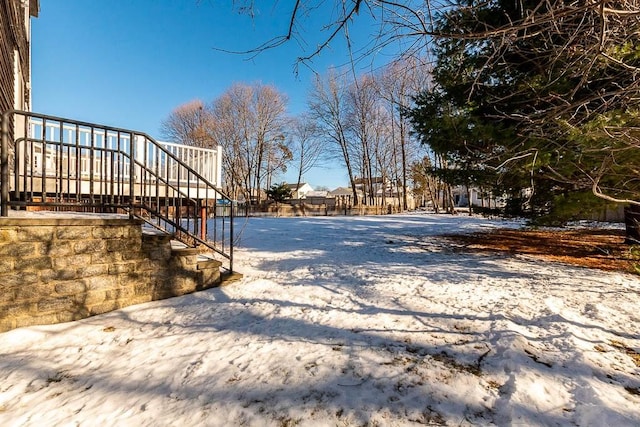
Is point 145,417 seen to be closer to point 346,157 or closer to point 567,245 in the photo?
point 567,245

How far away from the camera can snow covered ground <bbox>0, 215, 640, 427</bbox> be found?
1.74 m

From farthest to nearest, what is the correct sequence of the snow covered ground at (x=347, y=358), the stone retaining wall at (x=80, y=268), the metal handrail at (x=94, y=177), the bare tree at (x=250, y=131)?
the bare tree at (x=250, y=131) < the metal handrail at (x=94, y=177) < the stone retaining wall at (x=80, y=268) < the snow covered ground at (x=347, y=358)

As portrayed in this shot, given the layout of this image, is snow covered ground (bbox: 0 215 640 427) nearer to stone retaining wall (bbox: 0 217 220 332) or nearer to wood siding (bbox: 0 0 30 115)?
stone retaining wall (bbox: 0 217 220 332)

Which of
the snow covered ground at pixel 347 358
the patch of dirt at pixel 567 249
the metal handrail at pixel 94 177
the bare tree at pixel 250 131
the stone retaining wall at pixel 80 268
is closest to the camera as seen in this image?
the snow covered ground at pixel 347 358

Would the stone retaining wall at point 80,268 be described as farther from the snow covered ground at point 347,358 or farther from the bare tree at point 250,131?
the bare tree at point 250,131

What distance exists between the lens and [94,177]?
552 cm

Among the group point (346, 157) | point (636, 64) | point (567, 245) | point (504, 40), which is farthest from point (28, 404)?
point (346, 157)

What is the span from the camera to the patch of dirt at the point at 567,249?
4973 millimetres

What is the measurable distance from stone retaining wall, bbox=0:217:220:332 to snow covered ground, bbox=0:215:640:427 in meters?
0.18

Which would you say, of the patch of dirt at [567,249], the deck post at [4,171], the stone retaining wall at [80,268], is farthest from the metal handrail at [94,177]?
the patch of dirt at [567,249]

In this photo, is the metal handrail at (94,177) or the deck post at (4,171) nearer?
the deck post at (4,171)

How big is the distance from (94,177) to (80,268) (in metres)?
3.23

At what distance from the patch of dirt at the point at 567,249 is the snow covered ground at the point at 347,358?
996 mm

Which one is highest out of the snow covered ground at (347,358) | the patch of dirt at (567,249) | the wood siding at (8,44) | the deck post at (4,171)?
the wood siding at (8,44)
